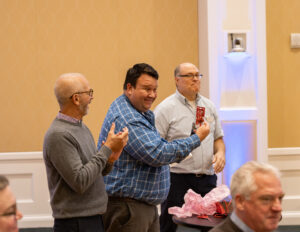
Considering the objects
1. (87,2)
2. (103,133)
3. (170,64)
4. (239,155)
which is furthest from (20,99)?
(103,133)

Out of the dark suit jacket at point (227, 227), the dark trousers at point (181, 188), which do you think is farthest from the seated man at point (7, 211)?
the dark trousers at point (181, 188)

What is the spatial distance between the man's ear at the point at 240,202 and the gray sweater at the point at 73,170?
0.78 metres

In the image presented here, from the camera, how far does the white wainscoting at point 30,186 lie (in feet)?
16.9

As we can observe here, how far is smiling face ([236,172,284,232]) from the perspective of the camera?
1893 mm

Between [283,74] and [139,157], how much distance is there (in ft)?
9.50

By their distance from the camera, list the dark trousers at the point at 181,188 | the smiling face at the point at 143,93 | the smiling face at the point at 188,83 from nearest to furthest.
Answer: the smiling face at the point at 143,93
the dark trousers at the point at 181,188
the smiling face at the point at 188,83

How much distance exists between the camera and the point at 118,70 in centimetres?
523

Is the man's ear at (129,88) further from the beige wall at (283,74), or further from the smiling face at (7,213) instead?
the beige wall at (283,74)

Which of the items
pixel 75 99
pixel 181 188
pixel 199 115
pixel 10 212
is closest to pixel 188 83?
pixel 199 115

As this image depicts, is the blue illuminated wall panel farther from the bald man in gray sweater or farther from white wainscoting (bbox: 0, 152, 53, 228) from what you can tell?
the bald man in gray sweater

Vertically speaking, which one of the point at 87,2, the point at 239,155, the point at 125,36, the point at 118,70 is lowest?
the point at 239,155

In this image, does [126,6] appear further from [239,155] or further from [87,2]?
[239,155]

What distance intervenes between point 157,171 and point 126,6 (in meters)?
2.77

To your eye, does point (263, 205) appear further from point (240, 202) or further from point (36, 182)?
point (36, 182)
